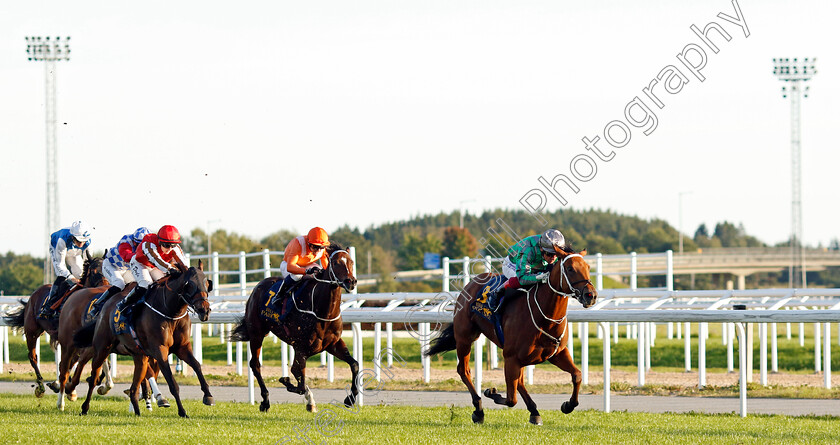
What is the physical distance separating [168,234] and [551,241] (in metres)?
3.68

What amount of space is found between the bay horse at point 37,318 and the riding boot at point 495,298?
4749mm

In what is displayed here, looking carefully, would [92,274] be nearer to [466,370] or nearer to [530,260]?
[466,370]

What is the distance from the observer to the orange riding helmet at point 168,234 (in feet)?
32.6

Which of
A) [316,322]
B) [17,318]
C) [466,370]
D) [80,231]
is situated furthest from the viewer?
[17,318]

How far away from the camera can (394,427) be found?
8383 mm

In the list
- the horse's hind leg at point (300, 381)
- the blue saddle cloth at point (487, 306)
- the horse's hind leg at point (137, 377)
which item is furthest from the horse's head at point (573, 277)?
the horse's hind leg at point (137, 377)

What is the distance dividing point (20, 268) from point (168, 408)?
44.3 m

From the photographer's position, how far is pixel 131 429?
8172mm

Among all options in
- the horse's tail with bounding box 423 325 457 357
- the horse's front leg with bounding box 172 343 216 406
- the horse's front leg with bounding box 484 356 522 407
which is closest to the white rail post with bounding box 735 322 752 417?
the horse's front leg with bounding box 484 356 522 407

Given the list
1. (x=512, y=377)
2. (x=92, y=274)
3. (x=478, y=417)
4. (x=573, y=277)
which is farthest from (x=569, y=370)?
(x=92, y=274)

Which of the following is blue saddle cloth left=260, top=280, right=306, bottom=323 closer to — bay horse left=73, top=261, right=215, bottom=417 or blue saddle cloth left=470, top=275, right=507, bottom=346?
bay horse left=73, top=261, right=215, bottom=417

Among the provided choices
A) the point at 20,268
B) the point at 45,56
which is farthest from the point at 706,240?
the point at 45,56

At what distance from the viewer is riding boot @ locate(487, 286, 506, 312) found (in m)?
8.89

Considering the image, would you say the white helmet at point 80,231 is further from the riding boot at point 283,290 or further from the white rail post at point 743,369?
the white rail post at point 743,369
